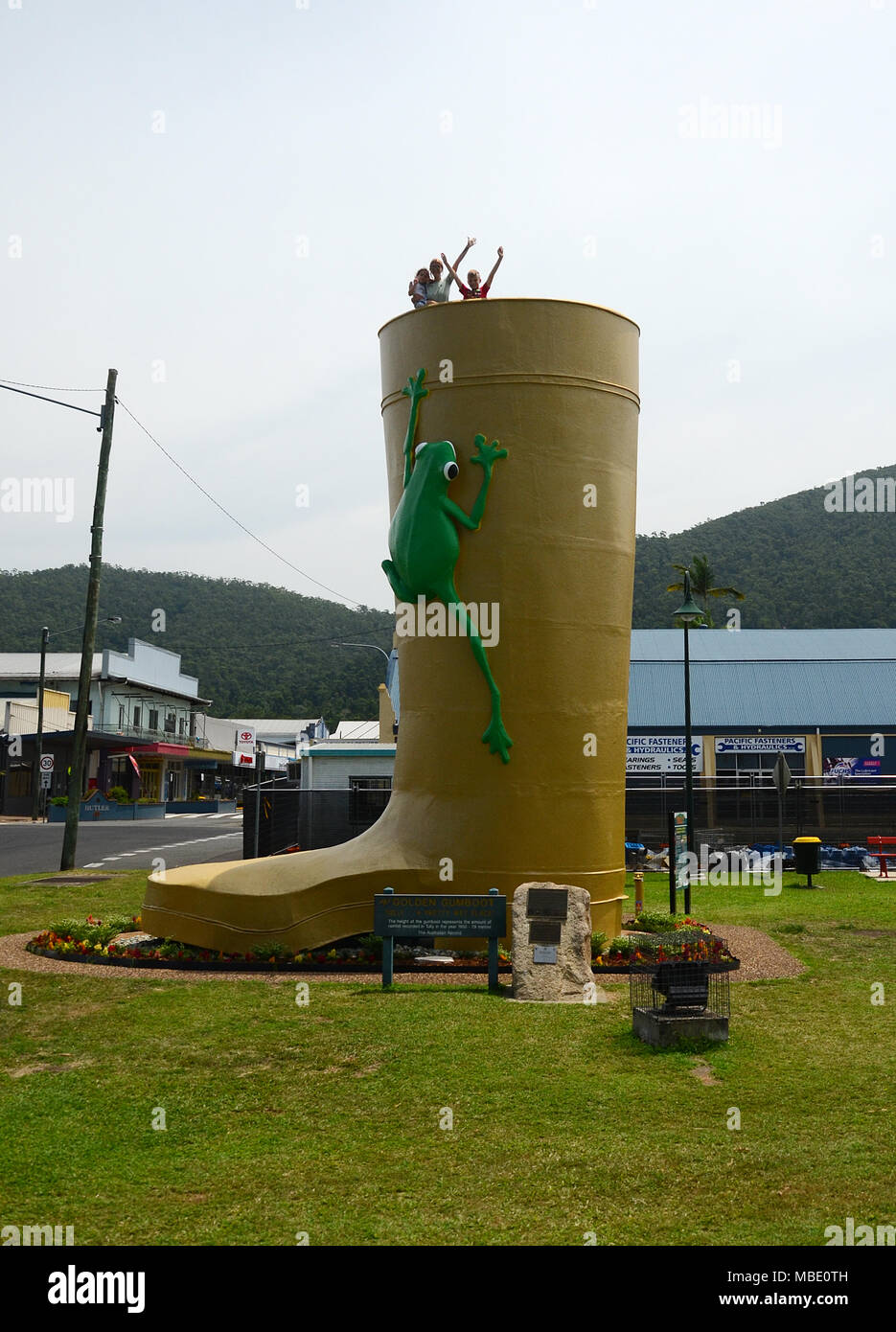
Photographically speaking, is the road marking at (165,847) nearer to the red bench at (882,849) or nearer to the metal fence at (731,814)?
the metal fence at (731,814)

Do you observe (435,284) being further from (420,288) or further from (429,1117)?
(429,1117)

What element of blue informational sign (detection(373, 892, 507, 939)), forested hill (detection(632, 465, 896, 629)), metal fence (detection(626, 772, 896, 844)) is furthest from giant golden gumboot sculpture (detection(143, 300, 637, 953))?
forested hill (detection(632, 465, 896, 629))

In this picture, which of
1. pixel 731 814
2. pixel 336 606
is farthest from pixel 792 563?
pixel 731 814

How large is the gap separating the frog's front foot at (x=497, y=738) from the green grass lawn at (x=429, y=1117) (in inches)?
120

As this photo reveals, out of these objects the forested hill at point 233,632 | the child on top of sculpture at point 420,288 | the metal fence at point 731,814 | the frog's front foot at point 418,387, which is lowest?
the metal fence at point 731,814

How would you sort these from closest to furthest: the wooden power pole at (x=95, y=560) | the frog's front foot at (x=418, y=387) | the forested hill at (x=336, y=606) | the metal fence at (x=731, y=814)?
the frog's front foot at (x=418, y=387)
the wooden power pole at (x=95, y=560)
the metal fence at (x=731, y=814)
the forested hill at (x=336, y=606)

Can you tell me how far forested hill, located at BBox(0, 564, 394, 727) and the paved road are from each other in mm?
46568

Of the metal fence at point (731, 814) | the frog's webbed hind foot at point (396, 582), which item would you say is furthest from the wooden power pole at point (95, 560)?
the frog's webbed hind foot at point (396, 582)

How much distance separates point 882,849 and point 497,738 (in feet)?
50.8

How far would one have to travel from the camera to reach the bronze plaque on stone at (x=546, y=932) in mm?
11461

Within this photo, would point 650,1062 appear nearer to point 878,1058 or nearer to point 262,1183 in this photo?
point 878,1058

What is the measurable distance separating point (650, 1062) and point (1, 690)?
2596 inches

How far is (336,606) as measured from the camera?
124 metres

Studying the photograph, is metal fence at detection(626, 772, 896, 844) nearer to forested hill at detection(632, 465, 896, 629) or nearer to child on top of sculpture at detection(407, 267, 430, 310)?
child on top of sculpture at detection(407, 267, 430, 310)
